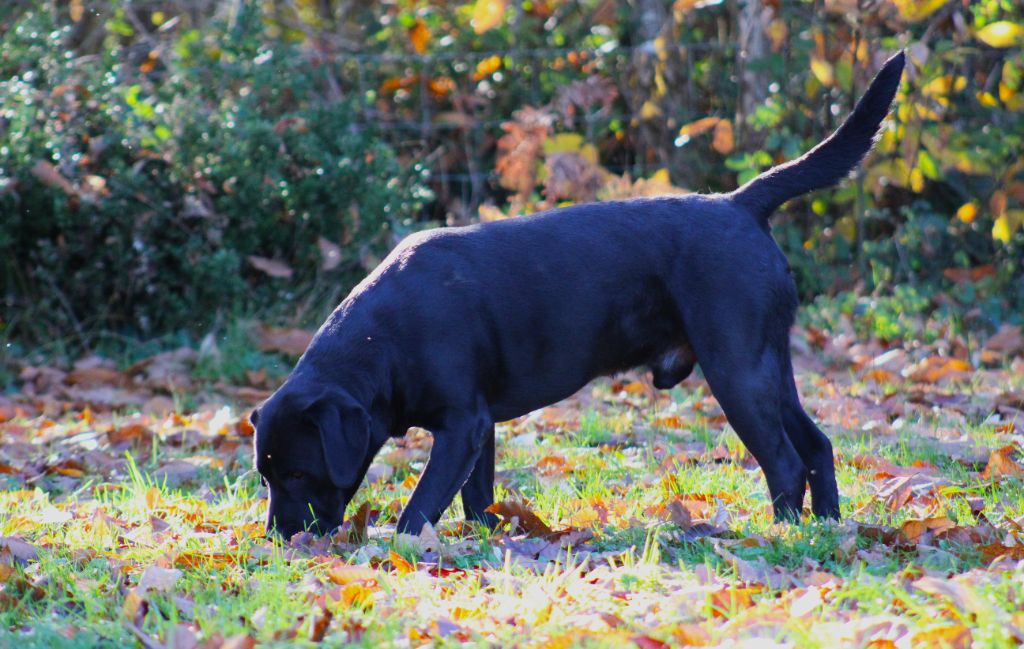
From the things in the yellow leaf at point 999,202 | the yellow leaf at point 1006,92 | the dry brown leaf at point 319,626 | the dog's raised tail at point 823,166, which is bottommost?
the yellow leaf at point 999,202

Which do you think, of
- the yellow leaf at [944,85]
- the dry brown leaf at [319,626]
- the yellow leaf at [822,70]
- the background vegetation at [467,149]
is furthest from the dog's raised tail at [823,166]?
the yellow leaf at [944,85]

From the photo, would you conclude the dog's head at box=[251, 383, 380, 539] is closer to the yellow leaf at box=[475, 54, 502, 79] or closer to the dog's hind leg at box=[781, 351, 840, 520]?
the dog's hind leg at box=[781, 351, 840, 520]

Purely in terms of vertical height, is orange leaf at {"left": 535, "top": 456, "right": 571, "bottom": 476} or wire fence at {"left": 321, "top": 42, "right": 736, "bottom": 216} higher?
wire fence at {"left": 321, "top": 42, "right": 736, "bottom": 216}

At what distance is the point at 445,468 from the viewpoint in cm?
381

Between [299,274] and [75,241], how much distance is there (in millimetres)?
1359

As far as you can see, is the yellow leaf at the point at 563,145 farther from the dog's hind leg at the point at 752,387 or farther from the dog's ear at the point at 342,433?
the dog's ear at the point at 342,433

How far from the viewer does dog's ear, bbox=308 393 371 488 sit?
3.72m

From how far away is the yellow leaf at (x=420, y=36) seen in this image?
31.9ft

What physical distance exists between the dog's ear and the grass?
0.91ft

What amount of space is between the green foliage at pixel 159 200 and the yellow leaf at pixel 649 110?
183 cm

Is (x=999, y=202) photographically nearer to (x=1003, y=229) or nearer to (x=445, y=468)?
(x=1003, y=229)

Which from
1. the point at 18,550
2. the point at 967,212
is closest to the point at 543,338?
the point at 18,550

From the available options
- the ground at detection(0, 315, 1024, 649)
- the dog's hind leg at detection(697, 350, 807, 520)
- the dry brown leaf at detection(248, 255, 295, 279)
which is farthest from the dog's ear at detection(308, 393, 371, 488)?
the dry brown leaf at detection(248, 255, 295, 279)

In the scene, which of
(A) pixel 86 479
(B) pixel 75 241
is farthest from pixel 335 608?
(B) pixel 75 241
